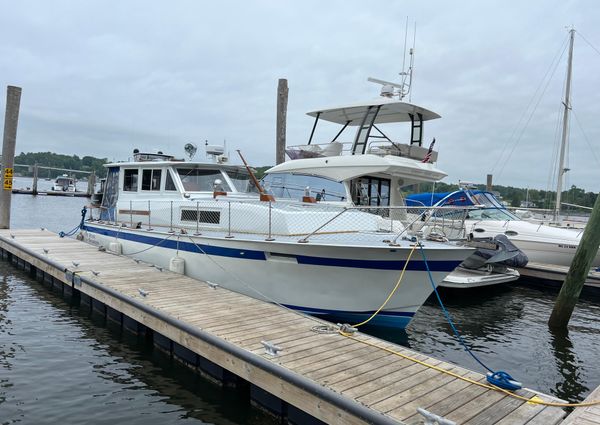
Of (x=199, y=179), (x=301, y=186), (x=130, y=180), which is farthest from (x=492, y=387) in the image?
(x=130, y=180)

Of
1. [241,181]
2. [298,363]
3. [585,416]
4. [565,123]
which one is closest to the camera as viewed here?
[585,416]

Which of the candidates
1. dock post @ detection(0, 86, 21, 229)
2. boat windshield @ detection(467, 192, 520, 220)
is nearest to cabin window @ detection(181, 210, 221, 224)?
dock post @ detection(0, 86, 21, 229)

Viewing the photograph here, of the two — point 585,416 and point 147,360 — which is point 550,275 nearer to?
point 585,416

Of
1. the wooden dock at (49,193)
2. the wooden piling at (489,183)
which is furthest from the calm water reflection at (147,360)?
the wooden dock at (49,193)

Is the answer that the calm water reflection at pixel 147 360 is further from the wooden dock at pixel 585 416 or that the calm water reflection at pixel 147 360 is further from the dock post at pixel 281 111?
the dock post at pixel 281 111

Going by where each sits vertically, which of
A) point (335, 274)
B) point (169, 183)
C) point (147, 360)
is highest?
point (169, 183)

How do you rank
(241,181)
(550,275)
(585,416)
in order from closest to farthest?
(585,416)
(241,181)
(550,275)

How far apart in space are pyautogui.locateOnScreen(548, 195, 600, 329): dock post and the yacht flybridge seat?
433cm

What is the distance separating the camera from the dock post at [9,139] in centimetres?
1611

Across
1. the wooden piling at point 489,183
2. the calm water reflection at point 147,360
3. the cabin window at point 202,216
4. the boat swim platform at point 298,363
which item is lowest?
the calm water reflection at point 147,360

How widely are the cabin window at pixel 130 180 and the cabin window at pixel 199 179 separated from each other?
161cm

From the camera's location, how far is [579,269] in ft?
28.6

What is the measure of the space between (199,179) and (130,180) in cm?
219

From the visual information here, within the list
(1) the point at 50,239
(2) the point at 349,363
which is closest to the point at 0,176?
(1) the point at 50,239
